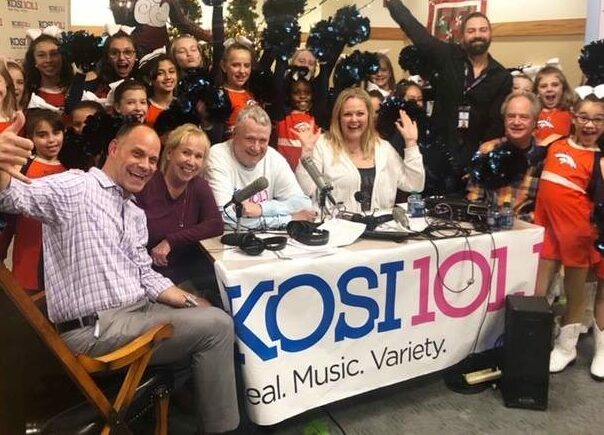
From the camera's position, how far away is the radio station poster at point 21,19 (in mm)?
3492

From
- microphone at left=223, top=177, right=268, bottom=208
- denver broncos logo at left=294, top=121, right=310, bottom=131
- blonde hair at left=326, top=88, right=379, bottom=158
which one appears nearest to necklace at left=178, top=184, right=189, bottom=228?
microphone at left=223, top=177, right=268, bottom=208

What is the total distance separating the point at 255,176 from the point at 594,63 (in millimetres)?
1871

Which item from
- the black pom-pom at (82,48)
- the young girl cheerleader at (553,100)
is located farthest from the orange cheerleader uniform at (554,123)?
the black pom-pom at (82,48)

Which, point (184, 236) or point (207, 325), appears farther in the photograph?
point (184, 236)

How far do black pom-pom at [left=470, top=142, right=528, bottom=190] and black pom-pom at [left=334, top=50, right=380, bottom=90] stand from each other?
2.74 feet

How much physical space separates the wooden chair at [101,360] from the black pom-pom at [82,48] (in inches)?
67.7

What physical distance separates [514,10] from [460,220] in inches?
122

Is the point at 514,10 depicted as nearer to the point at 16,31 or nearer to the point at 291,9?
the point at 291,9

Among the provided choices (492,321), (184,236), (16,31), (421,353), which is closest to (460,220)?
(492,321)

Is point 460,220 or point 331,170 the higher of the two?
point 331,170

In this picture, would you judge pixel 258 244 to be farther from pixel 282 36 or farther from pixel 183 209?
pixel 282 36

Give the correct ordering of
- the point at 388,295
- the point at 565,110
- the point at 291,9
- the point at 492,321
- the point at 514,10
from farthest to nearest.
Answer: the point at 514,10, the point at 565,110, the point at 291,9, the point at 492,321, the point at 388,295

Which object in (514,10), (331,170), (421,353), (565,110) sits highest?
(514,10)

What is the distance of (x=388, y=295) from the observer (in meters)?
2.02
